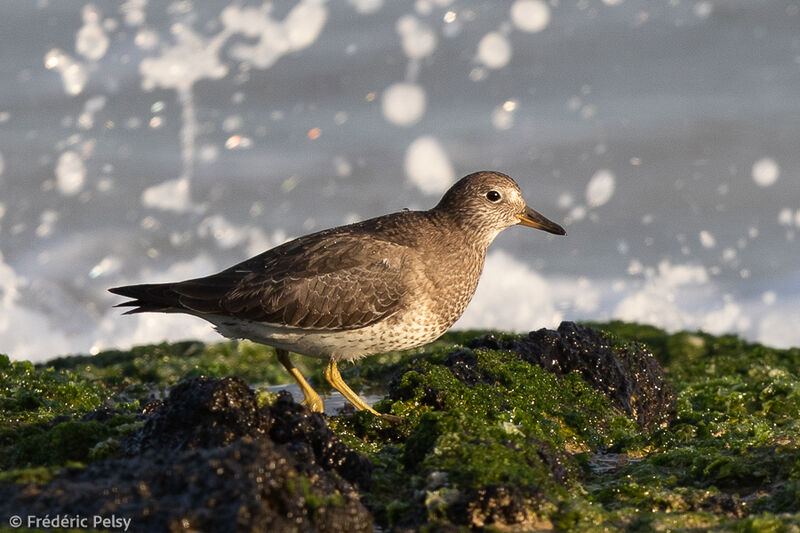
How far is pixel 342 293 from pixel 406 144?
12.1 metres

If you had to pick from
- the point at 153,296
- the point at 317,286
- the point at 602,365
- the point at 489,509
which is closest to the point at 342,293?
the point at 317,286

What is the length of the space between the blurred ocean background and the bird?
26.9 feet

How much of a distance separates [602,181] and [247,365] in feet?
33.3

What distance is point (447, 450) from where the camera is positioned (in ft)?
14.0

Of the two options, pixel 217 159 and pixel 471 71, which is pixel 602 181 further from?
pixel 217 159

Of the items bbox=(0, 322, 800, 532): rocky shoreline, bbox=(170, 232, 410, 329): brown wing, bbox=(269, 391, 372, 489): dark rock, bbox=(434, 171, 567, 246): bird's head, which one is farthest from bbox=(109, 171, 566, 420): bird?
bbox=(269, 391, 372, 489): dark rock

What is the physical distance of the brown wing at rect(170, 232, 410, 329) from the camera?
650 centimetres

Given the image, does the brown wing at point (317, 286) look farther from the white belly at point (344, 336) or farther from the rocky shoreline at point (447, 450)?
the rocky shoreline at point (447, 450)

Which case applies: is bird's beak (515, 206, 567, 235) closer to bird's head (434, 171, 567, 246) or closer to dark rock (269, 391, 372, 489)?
bird's head (434, 171, 567, 246)

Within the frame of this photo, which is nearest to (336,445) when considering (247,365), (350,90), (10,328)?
(247,365)

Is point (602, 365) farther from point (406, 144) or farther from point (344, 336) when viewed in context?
point (406, 144)

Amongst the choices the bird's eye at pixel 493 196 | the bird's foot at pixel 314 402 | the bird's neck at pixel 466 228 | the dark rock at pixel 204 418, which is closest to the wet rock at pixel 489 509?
the dark rock at pixel 204 418

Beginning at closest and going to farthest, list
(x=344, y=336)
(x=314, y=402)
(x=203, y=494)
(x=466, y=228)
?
(x=203, y=494) → (x=344, y=336) → (x=314, y=402) → (x=466, y=228)

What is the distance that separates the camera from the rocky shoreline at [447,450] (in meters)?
3.40
